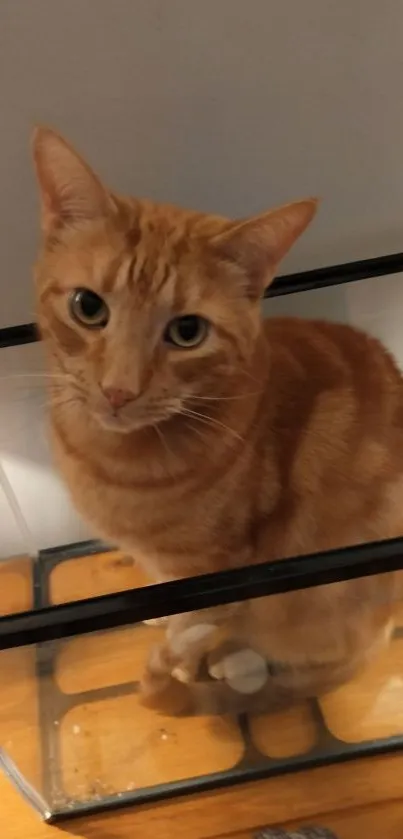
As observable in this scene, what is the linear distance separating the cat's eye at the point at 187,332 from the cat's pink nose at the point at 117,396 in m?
0.07

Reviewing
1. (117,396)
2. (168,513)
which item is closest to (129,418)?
(117,396)

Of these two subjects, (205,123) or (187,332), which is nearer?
(187,332)

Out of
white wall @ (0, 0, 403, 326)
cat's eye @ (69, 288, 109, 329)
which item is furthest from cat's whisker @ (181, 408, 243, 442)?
white wall @ (0, 0, 403, 326)

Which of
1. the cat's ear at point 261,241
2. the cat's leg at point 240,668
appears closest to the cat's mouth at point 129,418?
the cat's ear at point 261,241

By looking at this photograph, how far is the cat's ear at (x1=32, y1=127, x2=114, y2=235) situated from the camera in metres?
0.70

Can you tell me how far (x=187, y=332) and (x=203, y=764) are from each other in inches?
19.7

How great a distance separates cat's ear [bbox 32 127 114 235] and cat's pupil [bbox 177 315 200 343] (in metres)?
0.12

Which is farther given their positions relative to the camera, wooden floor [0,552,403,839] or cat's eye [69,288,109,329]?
wooden floor [0,552,403,839]

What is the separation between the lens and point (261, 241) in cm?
74

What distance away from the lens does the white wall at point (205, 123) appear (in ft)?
2.88

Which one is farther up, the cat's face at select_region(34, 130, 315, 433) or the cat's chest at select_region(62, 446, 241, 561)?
the cat's face at select_region(34, 130, 315, 433)

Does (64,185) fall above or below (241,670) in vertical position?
above

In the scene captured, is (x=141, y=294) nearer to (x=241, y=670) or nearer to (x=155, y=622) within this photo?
(x=155, y=622)

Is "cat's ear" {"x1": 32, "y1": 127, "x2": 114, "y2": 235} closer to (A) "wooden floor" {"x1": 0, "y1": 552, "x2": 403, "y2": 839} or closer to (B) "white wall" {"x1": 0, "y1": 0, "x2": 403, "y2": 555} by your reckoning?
(B) "white wall" {"x1": 0, "y1": 0, "x2": 403, "y2": 555}
